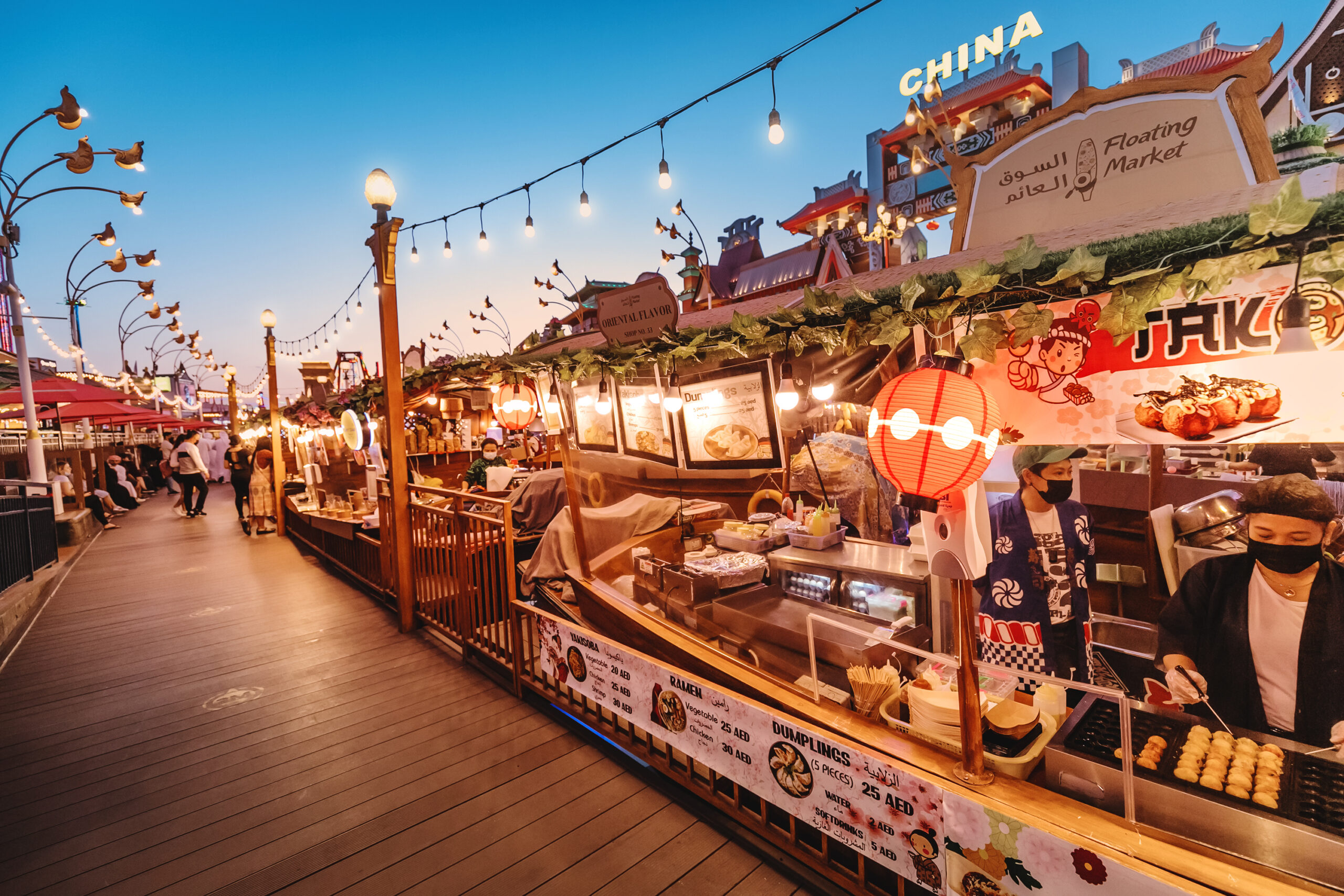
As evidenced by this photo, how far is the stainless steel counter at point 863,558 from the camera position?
4.47 meters

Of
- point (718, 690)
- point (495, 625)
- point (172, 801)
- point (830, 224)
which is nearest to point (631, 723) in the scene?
point (718, 690)

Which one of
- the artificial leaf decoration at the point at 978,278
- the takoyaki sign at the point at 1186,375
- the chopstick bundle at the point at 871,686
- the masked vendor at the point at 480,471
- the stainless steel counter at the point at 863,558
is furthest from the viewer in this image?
the masked vendor at the point at 480,471

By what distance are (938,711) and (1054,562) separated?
185 cm

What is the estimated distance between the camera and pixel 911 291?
2.73 meters

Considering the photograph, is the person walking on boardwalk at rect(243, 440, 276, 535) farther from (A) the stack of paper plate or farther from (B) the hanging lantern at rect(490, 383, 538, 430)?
(A) the stack of paper plate

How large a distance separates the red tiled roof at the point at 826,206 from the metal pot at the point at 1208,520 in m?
34.7

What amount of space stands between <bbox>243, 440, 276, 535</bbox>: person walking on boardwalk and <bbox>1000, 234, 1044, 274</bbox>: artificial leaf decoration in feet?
57.1

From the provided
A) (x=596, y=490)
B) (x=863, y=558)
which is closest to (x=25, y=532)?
(x=596, y=490)

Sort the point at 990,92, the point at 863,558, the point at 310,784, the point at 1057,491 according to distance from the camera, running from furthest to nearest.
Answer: the point at 990,92, the point at 863,558, the point at 310,784, the point at 1057,491

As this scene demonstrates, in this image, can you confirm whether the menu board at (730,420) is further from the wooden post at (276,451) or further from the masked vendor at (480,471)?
the wooden post at (276,451)

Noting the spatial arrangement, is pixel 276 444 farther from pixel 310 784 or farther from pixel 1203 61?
pixel 1203 61

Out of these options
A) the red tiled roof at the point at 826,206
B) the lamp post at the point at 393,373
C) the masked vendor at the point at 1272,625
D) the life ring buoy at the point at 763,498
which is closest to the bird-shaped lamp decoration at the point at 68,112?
the lamp post at the point at 393,373

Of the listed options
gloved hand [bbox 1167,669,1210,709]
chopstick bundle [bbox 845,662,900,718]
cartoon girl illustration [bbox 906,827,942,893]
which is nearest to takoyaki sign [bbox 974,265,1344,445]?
gloved hand [bbox 1167,669,1210,709]

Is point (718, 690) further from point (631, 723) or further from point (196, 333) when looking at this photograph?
point (196, 333)
